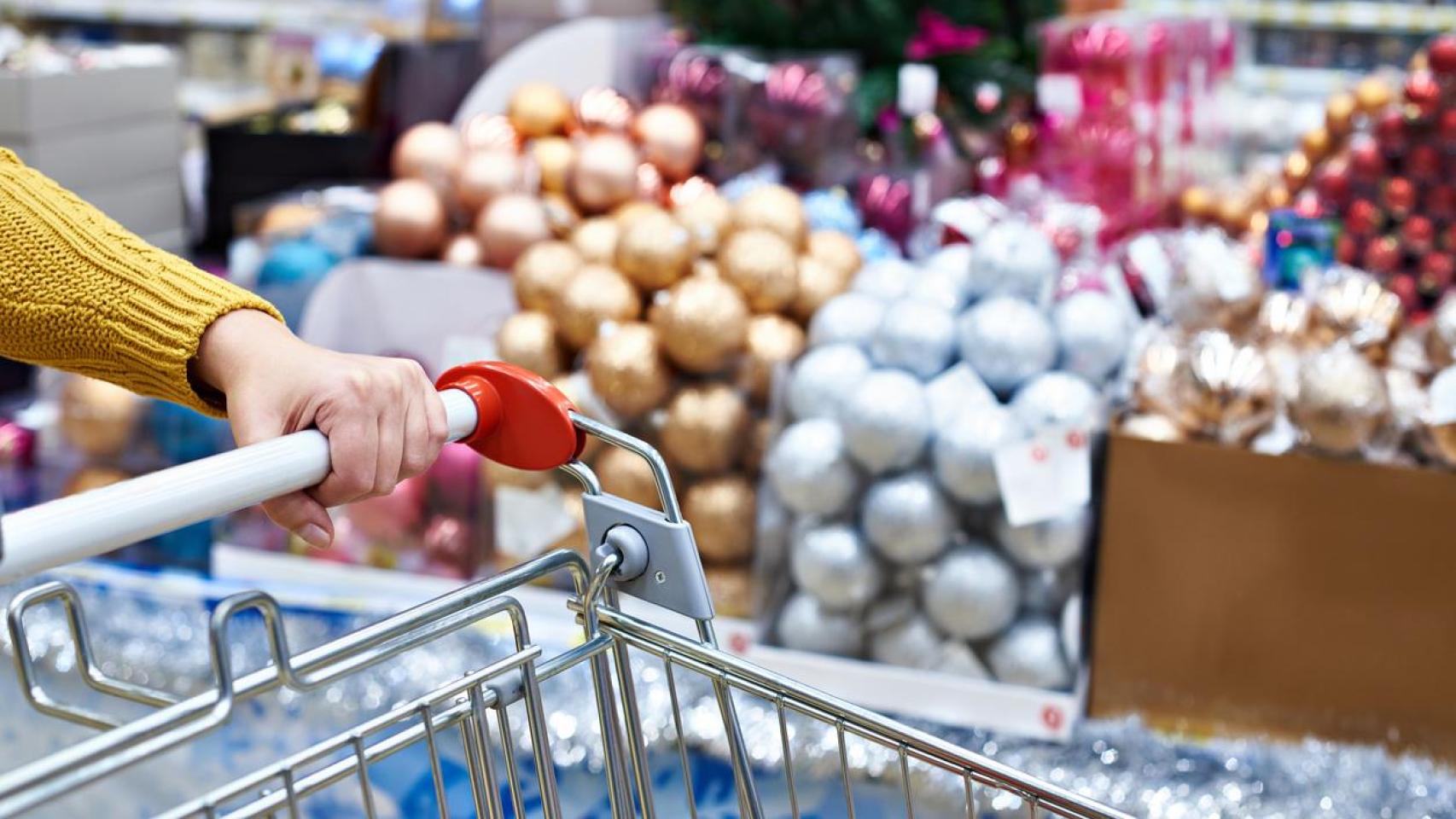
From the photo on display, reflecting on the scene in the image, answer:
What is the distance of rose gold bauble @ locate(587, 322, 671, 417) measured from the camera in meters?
1.67

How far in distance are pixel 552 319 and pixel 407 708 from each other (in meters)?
1.18

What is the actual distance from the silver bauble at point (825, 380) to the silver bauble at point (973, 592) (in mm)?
216

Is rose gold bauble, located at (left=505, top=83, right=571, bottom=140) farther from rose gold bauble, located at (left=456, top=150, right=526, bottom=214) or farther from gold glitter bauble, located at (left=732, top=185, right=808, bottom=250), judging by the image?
gold glitter bauble, located at (left=732, top=185, right=808, bottom=250)

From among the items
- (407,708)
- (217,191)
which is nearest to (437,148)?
(217,191)

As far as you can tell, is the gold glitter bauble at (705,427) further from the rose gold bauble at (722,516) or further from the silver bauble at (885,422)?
the silver bauble at (885,422)

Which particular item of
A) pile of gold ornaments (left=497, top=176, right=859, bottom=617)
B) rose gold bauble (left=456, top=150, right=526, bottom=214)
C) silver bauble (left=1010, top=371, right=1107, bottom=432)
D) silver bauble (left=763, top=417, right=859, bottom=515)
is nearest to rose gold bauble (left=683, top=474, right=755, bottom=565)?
pile of gold ornaments (left=497, top=176, right=859, bottom=617)

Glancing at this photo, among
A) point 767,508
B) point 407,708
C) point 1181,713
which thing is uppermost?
point 407,708

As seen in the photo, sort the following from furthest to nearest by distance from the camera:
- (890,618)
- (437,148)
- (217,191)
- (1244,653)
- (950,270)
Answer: (217,191) → (437,148) → (950,270) → (890,618) → (1244,653)

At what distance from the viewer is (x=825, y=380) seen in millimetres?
1600

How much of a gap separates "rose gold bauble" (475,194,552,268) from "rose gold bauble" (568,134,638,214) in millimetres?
75

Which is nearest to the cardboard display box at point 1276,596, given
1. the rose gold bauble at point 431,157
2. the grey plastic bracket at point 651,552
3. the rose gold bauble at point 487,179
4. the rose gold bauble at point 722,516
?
the rose gold bauble at point 722,516

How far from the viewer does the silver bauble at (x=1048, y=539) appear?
4.95 ft

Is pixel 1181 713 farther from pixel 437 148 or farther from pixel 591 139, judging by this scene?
pixel 437 148

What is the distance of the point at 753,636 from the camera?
1.66 metres
